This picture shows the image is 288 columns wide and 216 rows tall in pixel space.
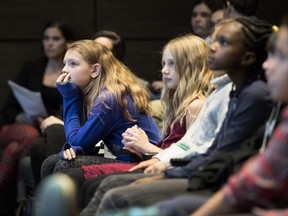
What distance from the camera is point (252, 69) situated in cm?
344

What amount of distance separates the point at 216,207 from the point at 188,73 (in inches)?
58.7

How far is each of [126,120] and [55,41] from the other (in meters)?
1.91

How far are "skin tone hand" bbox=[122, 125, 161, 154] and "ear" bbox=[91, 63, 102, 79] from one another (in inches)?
18.1

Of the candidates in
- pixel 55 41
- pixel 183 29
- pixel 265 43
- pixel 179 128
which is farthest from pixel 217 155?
pixel 183 29

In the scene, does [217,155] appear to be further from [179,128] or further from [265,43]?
[179,128]

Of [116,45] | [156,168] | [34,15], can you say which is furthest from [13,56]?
[156,168]

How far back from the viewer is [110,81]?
4.43 m

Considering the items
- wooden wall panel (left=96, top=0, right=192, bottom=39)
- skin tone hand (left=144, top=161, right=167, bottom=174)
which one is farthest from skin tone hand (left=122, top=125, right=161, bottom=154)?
wooden wall panel (left=96, top=0, right=192, bottom=39)

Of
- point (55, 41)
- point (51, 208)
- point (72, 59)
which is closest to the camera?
point (51, 208)

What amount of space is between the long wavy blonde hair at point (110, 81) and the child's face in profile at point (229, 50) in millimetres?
965

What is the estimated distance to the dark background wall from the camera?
6.54 metres

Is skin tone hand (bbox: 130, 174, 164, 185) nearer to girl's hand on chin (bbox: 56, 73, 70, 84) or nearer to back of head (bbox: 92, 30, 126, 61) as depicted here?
girl's hand on chin (bbox: 56, 73, 70, 84)

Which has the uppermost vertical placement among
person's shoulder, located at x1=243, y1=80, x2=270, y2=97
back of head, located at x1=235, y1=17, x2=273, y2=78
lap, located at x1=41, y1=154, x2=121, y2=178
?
back of head, located at x1=235, y1=17, x2=273, y2=78

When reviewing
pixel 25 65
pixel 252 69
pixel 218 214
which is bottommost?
pixel 25 65
